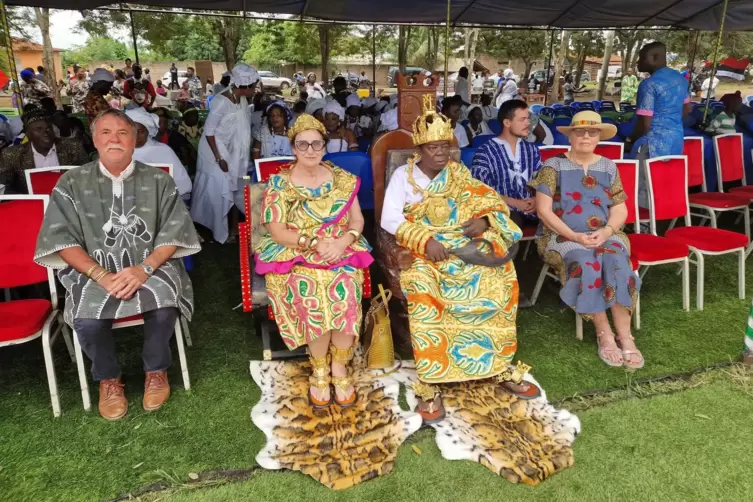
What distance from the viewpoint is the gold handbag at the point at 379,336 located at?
325 centimetres

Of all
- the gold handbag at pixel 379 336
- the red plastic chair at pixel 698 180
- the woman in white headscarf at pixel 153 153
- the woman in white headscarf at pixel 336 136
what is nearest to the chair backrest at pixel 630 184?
the red plastic chair at pixel 698 180

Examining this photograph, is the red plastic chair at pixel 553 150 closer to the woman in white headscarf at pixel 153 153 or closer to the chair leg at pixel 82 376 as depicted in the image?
the woman in white headscarf at pixel 153 153

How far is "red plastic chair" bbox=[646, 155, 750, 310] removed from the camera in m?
4.02

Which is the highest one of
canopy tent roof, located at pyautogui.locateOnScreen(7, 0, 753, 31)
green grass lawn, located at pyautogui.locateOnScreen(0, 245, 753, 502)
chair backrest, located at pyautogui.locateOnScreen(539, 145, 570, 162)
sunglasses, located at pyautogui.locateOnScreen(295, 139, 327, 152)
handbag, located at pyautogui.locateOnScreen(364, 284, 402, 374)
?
canopy tent roof, located at pyautogui.locateOnScreen(7, 0, 753, 31)

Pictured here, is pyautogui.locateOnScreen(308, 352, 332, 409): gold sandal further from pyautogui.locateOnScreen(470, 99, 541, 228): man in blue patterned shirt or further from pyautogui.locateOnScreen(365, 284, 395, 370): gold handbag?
pyautogui.locateOnScreen(470, 99, 541, 228): man in blue patterned shirt

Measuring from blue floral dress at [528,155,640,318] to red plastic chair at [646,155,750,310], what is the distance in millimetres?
806

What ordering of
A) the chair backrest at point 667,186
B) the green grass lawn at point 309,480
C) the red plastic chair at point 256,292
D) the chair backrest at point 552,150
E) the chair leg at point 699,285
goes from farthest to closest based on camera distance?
the chair backrest at point 552,150
the chair backrest at point 667,186
the chair leg at point 699,285
the red plastic chair at point 256,292
the green grass lawn at point 309,480

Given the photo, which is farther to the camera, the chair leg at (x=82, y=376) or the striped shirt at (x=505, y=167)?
the striped shirt at (x=505, y=167)

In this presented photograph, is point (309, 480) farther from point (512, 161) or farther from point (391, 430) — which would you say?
point (512, 161)

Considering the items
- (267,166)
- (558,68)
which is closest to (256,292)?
(267,166)

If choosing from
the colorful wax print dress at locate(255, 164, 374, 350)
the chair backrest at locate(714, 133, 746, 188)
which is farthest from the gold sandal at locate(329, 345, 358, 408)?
the chair backrest at locate(714, 133, 746, 188)

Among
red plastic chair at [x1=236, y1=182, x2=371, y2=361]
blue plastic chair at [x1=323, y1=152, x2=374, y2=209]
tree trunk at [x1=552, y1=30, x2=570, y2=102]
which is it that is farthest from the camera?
tree trunk at [x1=552, y1=30, x2=570, y2=102]

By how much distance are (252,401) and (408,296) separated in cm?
105

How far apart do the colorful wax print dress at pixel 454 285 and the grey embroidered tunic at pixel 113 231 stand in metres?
1.23
